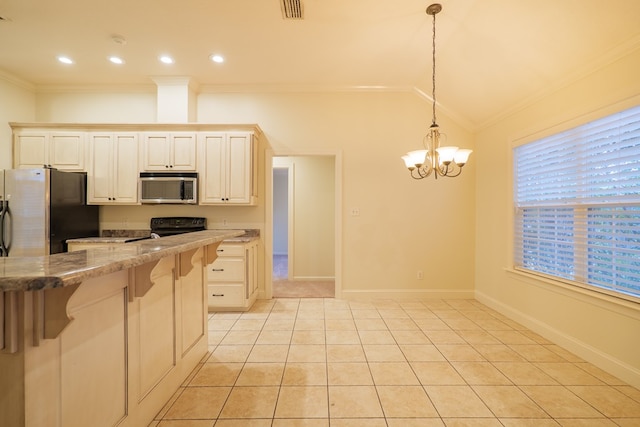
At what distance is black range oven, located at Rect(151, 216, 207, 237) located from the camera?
3596 millimetres

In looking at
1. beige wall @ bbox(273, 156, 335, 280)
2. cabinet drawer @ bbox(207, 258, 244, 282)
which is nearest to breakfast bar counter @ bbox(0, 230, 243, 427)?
cabinet drawer @ bbox(207, 258, 244, 282)

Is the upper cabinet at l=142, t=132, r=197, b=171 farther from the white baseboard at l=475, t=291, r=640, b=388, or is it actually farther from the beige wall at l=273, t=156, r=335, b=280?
the white baseboard at l=475, t=291, r=640, b=388

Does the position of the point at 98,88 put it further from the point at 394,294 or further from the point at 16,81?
the point at 394,294

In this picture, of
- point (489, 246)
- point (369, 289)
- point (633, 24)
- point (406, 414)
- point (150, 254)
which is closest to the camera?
point (150, 254)

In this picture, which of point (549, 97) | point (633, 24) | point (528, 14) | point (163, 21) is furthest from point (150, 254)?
point (549, 97)

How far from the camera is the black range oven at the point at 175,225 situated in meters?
3.60

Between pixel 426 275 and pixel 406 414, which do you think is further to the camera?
pixel 426 275

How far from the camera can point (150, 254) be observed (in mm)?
1109

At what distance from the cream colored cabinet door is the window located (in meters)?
4.63

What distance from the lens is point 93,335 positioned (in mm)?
1142

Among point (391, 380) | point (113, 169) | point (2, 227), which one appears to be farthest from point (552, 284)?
point (2, 227)

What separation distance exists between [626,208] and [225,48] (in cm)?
387

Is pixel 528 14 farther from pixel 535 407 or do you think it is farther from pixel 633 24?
pixel 535 407

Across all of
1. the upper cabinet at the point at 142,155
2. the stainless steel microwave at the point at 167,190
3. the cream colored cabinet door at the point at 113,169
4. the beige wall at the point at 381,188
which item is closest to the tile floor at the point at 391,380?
the beige wall at the point at 381,188
